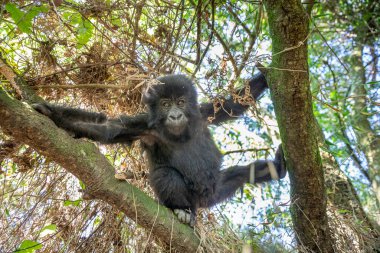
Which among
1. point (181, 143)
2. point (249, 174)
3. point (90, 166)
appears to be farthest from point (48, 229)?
point (249, 174)

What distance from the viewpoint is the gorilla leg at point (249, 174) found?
17.2 feet

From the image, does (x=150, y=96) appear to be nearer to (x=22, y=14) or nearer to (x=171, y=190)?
(x=171, y=190)

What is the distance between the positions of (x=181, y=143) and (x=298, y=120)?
161cm

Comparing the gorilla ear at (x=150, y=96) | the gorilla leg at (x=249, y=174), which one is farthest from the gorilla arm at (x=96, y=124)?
the gorilla leg at (x=249, y=174)

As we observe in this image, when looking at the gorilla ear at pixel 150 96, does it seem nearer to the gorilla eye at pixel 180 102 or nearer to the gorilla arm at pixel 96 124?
the gorilla arm at pixel 96 124

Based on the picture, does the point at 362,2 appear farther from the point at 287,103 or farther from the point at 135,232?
the point at 135,232

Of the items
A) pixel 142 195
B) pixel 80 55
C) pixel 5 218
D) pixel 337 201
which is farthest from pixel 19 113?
pixel 337 201

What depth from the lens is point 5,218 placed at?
4137 mm

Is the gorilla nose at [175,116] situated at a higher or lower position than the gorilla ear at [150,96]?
lower

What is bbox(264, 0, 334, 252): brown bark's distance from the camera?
3.59 m

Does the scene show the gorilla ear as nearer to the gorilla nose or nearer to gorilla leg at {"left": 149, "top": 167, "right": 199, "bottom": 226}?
the gorilla nose

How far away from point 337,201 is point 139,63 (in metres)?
3.13

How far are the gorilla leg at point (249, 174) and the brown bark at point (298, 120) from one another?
93cm

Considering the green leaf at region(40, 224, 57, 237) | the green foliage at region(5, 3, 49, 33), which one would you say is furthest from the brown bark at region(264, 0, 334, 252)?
the green leaf at region(40, 224, 57, 237)
